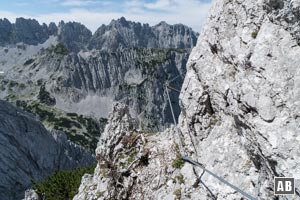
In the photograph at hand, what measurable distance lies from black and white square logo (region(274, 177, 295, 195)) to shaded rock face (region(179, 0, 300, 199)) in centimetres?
26

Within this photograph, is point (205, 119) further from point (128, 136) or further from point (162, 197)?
point (128, 136)

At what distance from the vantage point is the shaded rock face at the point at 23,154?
147 m

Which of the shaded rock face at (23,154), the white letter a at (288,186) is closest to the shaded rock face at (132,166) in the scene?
the white letter a at (288,186)

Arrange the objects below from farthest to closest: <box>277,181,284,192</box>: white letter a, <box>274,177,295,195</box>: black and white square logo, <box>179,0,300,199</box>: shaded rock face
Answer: <box>179,0,300,199</box>: shaded rock face
<box>277,181,284,192</box>: white letter a
<box>274,177,295,195</box>: black and white square logo

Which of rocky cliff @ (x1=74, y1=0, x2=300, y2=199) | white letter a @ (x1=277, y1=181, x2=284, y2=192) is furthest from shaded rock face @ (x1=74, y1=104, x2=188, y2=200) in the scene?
white letter a @ (x1=277, y1=181, x2=284, y2=192)

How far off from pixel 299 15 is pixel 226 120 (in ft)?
27.1

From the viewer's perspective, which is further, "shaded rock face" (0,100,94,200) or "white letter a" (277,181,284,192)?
"shaded rock face" (0,100,94,200)

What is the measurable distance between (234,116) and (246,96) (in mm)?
2104

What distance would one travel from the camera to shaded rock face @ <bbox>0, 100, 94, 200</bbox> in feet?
482

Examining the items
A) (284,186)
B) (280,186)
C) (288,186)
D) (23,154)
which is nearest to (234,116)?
(280,186)

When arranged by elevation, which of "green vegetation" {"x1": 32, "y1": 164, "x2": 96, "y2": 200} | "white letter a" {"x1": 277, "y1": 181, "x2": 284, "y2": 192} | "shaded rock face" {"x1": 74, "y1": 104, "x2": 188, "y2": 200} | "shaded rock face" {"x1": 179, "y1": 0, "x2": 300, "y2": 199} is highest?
"shaded rock face" {"x1": 179, "y1": 0, "x2": 300, "y2": 199}

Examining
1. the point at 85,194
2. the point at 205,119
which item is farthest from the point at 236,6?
the point at 85,194

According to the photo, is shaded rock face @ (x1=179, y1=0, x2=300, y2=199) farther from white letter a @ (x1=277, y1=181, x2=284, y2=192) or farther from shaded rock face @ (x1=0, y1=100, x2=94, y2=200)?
shaded rock face @ (x1=0, y1=100, x2=94, y2=200)

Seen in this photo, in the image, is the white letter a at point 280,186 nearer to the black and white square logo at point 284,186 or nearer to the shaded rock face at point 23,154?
the black and white square logo at point 284,186
